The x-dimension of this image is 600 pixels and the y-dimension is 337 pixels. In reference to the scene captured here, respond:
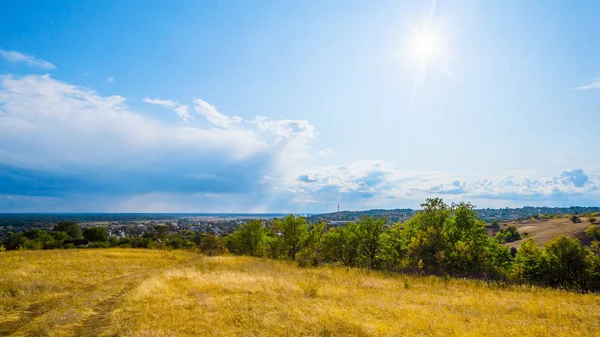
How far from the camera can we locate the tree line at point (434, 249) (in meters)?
29.6

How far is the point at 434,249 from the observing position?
3472cm

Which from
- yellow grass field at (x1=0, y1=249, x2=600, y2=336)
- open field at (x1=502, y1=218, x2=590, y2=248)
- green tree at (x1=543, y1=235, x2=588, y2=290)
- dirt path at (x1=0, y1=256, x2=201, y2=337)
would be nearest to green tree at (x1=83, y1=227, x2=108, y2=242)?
yellow grass field at (x1=0, y1=249, x2=600, y2=336)

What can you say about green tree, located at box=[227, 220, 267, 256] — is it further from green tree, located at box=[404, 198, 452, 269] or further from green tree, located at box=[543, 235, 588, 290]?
green tree, located at box=[543, 235, 588, 290]

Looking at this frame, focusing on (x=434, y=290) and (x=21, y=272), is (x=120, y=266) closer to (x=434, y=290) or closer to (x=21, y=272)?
(x=21, y=272)

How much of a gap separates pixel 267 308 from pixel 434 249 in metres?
27.8

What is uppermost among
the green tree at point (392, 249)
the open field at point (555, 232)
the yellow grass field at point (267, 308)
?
the yellow grass field at point (267, 308)

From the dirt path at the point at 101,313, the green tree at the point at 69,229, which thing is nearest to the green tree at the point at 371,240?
the dirt path at the point at 101,313

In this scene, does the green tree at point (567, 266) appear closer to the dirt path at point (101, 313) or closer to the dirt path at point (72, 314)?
the dirt path at point (101, 313)

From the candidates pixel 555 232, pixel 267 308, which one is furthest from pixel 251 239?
pixel 555 232

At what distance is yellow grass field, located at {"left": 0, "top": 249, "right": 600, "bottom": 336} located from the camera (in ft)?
34.3

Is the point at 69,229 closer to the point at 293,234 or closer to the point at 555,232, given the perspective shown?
the point at 293,234

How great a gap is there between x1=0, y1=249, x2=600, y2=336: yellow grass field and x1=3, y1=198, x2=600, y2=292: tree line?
34.2 feet

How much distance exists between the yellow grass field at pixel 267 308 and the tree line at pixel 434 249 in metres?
10.4

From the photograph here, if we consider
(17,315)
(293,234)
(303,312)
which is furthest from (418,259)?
(17,315)
